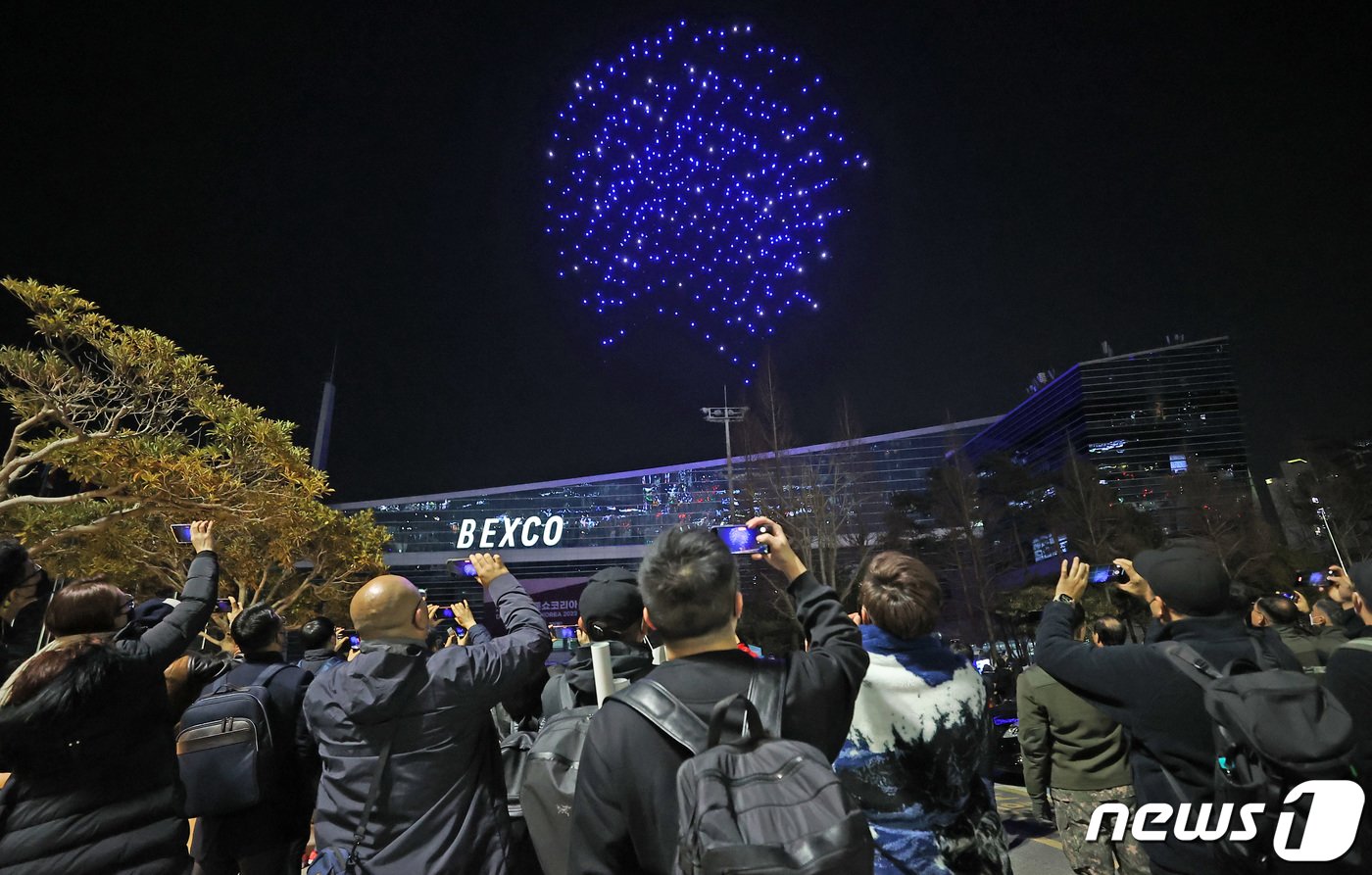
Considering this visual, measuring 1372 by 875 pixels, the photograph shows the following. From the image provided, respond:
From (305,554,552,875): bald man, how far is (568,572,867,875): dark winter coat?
110cm

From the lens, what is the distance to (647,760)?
1461 mm

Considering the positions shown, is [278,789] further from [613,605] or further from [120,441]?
[120,441]

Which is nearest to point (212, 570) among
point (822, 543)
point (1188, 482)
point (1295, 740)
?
point (1295, 740)

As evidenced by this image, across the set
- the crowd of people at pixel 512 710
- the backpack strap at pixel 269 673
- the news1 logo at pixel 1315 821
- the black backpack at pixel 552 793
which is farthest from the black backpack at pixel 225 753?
the news1 logo at pixel 1315 821

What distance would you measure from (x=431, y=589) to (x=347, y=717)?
54.9 meters

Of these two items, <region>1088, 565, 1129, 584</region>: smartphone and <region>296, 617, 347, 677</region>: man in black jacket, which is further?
<region>296, 617, 347, 677</region>: man in black jacket

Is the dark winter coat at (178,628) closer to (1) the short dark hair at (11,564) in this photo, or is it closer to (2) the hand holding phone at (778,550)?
(1) the short dark hair at (11,564)

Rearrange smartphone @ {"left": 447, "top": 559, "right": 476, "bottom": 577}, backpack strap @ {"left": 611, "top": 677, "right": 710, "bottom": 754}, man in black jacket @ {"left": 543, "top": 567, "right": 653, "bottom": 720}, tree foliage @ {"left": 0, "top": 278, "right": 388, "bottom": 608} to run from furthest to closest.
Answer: tree foliage @ {"left": 0, "top": 278, "right": 388, "bottom": 608}, smartphone @ {"left": 447, "top": 559, "right": 476, "bottom": 577}, man in black jacket @ {"left": 543, "top": 567, "right": 653, "bottom": 720}, backpack strap @ {"left": 611, "top": 677, "right": 710, "bottom": 754}

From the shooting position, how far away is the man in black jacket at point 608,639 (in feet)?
8.62

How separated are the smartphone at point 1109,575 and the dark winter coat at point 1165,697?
425 mm

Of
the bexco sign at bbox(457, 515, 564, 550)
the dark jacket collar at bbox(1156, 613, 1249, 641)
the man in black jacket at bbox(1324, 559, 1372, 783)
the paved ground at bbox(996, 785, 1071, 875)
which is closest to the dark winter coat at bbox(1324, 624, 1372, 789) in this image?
the man in black jacket at bbox(1324, 559, 1372, 783)

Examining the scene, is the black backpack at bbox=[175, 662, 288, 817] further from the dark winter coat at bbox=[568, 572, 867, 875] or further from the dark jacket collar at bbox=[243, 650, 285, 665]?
the dark winter coat at bbox=[568, 572, 867, 875]

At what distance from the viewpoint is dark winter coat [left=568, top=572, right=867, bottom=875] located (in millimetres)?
1449

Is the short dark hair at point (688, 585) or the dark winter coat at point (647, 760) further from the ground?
the short dark hair at point (688, 585)
